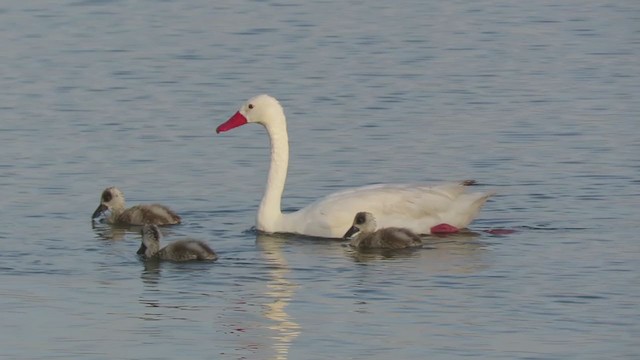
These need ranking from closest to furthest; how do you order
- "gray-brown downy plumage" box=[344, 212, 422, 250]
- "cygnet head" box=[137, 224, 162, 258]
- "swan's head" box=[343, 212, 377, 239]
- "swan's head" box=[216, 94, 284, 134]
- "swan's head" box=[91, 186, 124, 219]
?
"cygnet head" box=[137, 224, 162, 258]
"gray-brown downy plumage" box=[344, 212, 422, 250]
"swan's head" box=[343, 212, 377, 239]
"swan's head" box=[91, 186, 124, 219]
"swan's head" box=[216, 94, 284, 134]

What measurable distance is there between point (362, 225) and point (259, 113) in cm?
191

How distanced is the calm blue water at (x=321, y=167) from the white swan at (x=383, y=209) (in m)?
0.20

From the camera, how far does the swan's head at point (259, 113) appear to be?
17.3 m

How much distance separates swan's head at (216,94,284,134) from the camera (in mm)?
17328

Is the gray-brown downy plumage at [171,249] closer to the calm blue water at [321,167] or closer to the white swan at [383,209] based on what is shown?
the calm blue water at [321,167]

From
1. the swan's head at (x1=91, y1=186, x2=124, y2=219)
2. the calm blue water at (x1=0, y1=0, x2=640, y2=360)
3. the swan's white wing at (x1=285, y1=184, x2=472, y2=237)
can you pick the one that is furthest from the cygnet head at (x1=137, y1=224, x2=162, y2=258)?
the swan's head at (x1=91, y1=186, x2=124, y2=219)

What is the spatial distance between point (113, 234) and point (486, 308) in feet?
15.5

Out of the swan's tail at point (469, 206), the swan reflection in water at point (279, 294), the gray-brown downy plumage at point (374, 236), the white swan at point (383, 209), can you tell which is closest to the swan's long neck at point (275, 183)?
the white swan at point (383, 209)

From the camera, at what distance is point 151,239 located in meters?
15.3

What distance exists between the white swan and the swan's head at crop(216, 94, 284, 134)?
27.6 inches

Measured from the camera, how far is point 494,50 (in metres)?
26.0

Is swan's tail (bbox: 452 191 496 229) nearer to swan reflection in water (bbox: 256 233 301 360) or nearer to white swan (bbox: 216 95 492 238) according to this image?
white swan (bbox: 216 95 492 238)

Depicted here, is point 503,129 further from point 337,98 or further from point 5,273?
point 5,273

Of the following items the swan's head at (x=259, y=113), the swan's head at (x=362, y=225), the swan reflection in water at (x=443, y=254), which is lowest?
the swan reflection in water at (x=443, y=254)
